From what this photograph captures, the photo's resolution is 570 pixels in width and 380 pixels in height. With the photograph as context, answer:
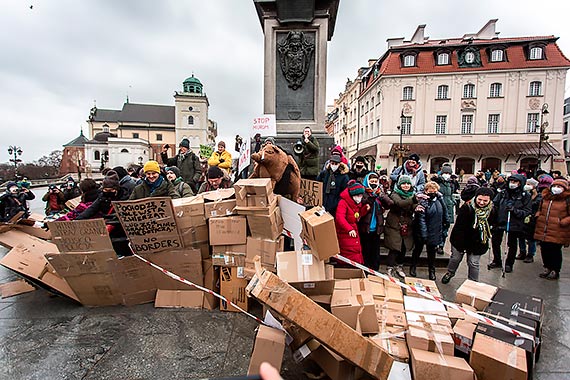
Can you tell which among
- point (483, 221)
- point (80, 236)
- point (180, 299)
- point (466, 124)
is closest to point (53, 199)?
point (80, 236)

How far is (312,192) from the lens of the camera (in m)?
4.68

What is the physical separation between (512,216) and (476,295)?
3289 millimetres

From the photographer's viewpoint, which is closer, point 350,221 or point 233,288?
point 233,288

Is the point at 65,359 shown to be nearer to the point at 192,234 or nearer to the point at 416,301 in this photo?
the point at 192,234

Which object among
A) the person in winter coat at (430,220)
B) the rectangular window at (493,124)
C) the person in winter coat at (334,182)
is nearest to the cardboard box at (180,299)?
the person in winter coat at (334,182)

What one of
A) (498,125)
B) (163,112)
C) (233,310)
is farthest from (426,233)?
(163,112)

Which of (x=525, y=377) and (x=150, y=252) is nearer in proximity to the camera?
(x=525, y=377)

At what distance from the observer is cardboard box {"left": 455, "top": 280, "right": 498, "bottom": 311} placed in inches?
122

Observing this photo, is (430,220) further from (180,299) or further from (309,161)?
(180,299)

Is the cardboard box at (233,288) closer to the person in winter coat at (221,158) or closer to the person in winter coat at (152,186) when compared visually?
the person in winter coat at (152,186)

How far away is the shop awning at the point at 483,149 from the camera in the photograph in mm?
30312

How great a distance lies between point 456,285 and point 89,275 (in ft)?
16.9

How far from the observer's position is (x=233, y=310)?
3.69 m

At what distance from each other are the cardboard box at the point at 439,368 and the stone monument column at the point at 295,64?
530 cm
